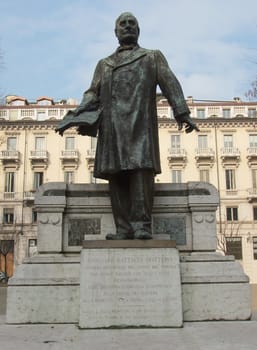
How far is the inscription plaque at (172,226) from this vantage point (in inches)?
305

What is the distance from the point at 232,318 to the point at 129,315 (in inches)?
58.8

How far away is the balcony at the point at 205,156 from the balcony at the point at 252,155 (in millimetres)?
3534

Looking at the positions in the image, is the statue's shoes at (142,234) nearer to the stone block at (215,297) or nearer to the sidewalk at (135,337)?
the stone block at (215,297)

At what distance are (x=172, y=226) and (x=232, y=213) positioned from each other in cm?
4071

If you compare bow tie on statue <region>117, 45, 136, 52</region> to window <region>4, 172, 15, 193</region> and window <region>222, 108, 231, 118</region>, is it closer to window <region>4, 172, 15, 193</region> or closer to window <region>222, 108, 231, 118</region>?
window <region>4, 172, 15, 193</region>

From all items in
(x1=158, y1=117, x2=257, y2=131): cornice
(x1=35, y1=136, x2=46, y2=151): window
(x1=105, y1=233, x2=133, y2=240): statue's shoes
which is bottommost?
(x1=105, y1=233, x2=133, y2=240): statue's shoes

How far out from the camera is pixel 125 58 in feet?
25.4

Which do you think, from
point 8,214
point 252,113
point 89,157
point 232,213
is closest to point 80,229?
point 89,157

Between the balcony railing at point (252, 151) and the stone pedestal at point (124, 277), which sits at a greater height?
the balcony railing at point (252, 151)

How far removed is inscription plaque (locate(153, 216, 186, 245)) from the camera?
776 cm

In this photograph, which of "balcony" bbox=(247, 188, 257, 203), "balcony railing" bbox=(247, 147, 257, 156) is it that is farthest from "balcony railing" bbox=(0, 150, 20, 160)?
"balcony" bbox=(247, 188, 257, 203)

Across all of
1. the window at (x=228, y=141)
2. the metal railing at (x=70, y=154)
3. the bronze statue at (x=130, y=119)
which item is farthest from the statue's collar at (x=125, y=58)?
the window at (x=228, y=141)

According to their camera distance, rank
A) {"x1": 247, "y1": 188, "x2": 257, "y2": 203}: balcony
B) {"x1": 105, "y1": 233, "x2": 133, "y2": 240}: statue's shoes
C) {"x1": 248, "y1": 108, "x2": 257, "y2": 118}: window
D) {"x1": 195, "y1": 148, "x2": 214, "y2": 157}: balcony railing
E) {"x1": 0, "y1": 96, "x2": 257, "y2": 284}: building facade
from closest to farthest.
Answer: {"x1": 105, "y1": 233, "x2": 133, "y2": 240}: statue's shoes
{"x1": 247, "y1": 188, "x2": 257, "y2": 203}: balcony
{"x1": 0, "y1": 96, "x2": 257, "y2": 284}: building facade
{"x1": 195, "y1": 148, "x2": 214, "y2": 157}: balcony railing
{"x1": 248, "y1": 108, "x2": 257, "y2": 118}: window

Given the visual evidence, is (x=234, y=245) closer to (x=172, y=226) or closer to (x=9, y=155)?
(x=9, y=155)
